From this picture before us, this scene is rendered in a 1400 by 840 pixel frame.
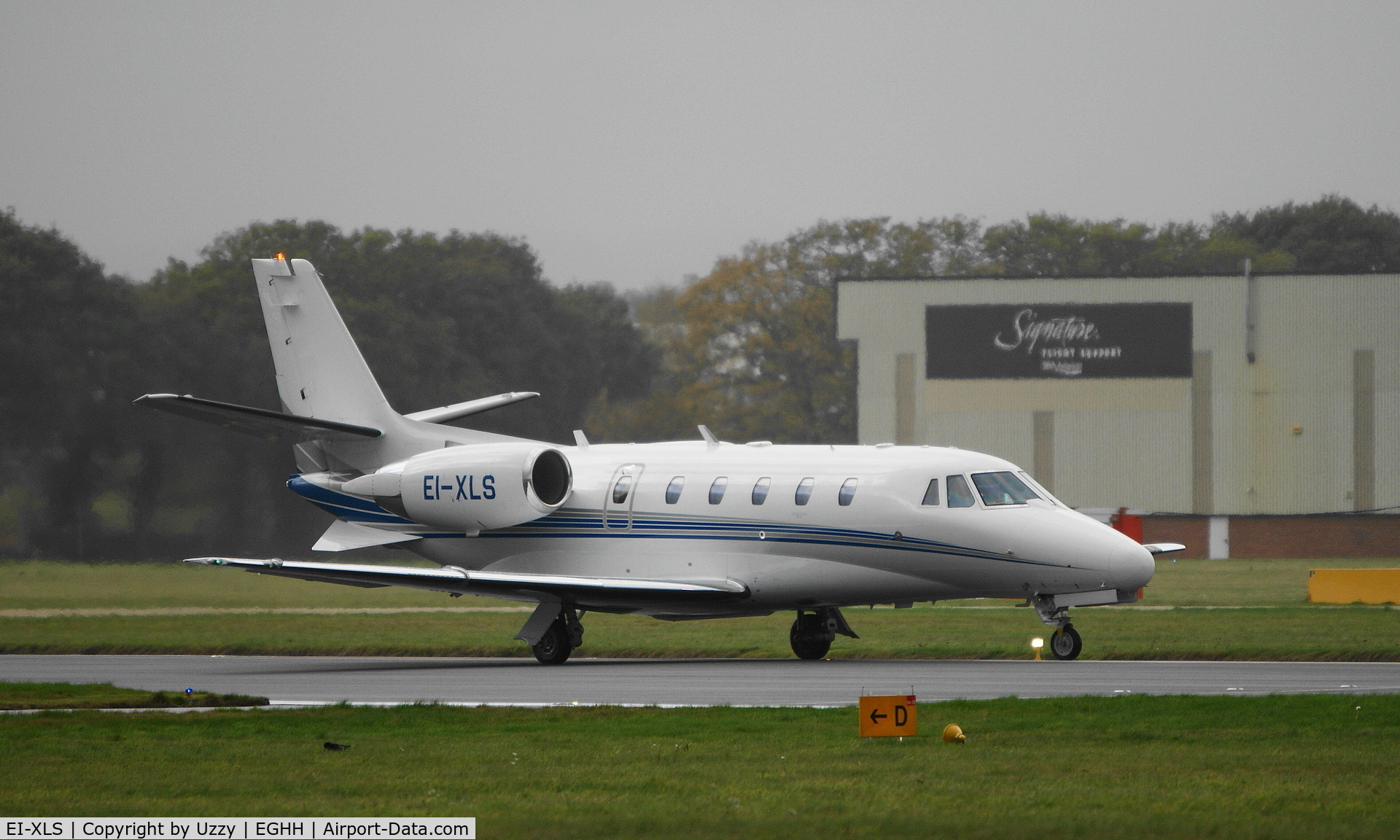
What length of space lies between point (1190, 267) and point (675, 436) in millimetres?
26917

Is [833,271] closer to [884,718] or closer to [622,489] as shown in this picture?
[622,489]

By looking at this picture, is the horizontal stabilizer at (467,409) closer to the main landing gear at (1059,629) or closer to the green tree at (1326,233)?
the main landing gear at (1059,629)

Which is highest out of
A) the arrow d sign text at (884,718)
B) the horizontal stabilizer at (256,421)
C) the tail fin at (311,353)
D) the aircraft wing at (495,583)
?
the tail fin at (311,353)

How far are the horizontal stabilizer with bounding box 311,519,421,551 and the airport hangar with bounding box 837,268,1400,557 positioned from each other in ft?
137

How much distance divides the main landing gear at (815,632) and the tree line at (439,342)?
24272 millimetres

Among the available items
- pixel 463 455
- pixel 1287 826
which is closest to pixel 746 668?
pixel 463 455

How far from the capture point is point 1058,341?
70875mm

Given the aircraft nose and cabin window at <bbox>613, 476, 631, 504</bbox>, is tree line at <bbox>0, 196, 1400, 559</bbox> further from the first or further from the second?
the aircraft nose

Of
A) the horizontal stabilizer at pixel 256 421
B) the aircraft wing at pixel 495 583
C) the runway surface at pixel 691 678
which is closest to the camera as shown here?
the runway surface at pixel 691 678

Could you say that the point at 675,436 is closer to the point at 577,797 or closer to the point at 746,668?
the point at 746,668

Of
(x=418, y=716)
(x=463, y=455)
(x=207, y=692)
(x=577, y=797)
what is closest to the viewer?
(x=577, y=797)

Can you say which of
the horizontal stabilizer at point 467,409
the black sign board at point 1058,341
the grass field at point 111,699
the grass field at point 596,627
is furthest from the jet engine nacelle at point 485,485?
the black sign board at point 1058,341

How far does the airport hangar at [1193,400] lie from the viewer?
69250 mm

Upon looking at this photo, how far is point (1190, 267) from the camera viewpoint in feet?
299
